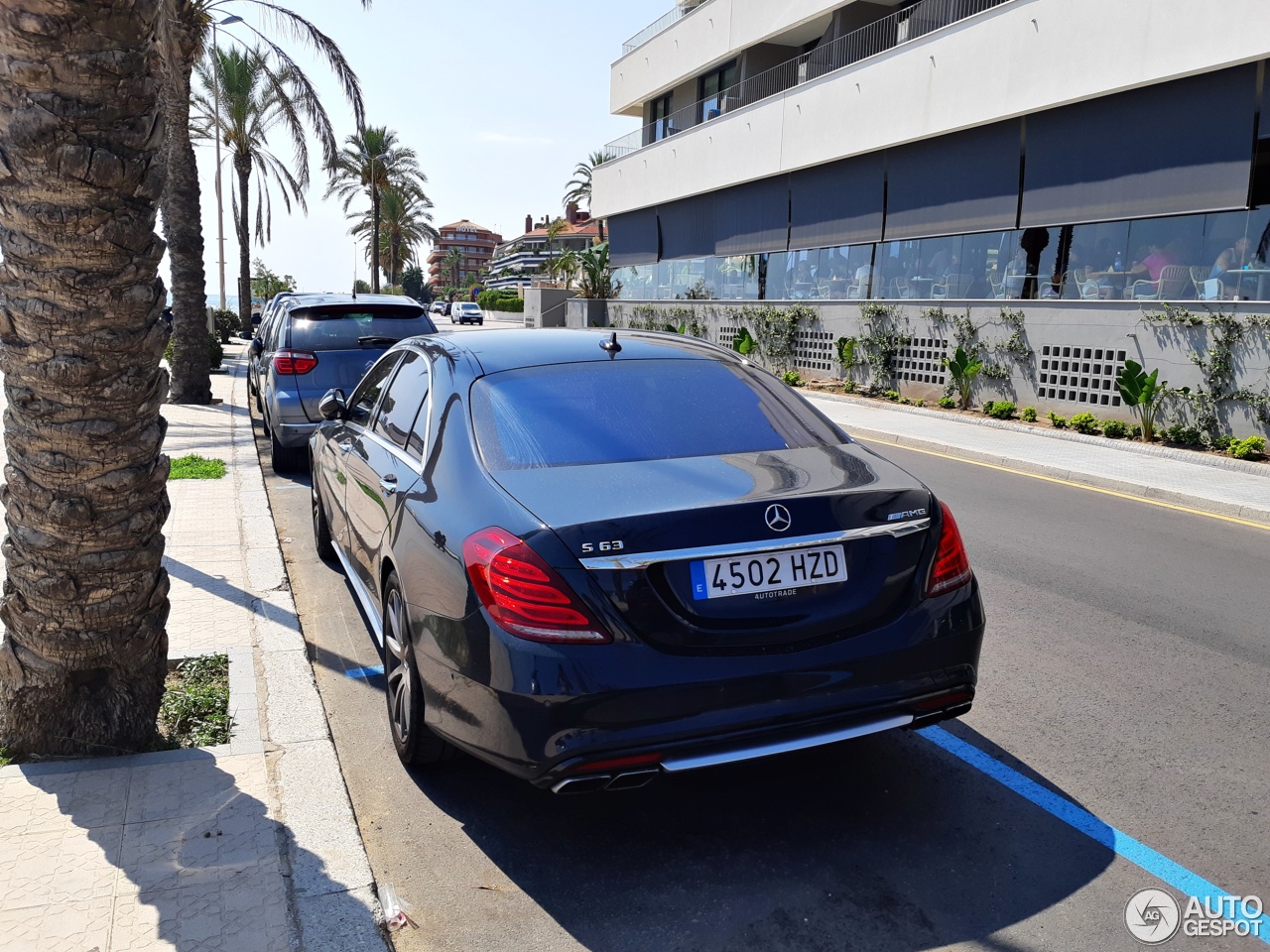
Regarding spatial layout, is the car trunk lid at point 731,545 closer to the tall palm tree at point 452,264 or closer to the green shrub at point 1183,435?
the green shrub at point 1183,435

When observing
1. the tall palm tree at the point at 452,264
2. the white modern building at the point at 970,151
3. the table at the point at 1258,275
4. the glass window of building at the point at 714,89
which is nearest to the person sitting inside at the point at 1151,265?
the white modern building at the point at 970,151

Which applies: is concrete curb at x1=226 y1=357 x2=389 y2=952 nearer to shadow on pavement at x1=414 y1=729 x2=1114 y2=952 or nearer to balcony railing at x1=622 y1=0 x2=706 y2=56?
shadow on pavement at x1=414 y1=729 x2=1114 y2=952

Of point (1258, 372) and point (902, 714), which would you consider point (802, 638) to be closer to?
point (902, 714)

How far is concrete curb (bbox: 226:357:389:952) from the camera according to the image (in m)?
2.88

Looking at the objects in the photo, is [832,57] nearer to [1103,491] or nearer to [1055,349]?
[1055,349]

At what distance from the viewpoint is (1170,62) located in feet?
48.2

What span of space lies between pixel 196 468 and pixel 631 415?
23.6ft

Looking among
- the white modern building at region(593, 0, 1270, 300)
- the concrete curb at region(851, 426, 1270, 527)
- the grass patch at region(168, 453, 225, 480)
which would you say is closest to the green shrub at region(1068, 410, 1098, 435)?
the concrete curb at region(851, 426, 1270, 527)

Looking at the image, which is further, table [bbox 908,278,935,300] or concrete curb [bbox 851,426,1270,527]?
table [bbox 908,278,935,300]

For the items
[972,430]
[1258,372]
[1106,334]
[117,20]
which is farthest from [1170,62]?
[117,20]

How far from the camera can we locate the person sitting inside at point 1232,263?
1374 cm

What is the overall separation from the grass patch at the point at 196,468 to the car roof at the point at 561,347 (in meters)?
5.44

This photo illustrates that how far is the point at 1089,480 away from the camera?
10930 mm

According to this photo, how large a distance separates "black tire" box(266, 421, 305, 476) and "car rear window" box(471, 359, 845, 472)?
6.98 m
